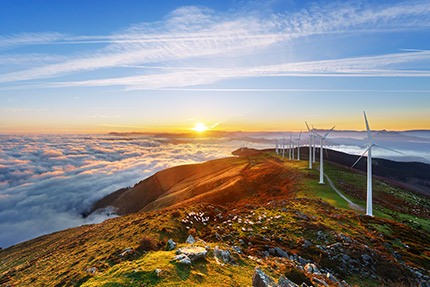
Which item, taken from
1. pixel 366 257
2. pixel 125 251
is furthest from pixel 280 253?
pixel 125 251

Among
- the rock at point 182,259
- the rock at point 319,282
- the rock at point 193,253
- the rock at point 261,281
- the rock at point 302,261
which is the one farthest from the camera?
the rock at point 302,261

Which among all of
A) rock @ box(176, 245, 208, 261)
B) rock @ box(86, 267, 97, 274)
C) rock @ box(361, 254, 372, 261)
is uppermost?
rock @ box(176, 245, 208, 261)

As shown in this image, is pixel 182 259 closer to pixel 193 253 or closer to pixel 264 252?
pixel 193 253

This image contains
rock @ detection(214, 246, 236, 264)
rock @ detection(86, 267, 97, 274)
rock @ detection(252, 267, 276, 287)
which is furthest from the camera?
rock @ detection(86, 267, 97, 274)

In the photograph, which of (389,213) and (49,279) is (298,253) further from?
(389,213)

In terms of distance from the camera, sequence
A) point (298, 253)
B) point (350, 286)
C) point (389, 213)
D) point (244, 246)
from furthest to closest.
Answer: point (389, 213) < point (244, 246) < point (298, 253) < point (350, 286)

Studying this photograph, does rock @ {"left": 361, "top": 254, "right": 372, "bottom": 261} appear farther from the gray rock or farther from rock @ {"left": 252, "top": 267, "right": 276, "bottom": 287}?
rock @ {"left": 252, "top": 267, "right": 276, "bottom": 287}

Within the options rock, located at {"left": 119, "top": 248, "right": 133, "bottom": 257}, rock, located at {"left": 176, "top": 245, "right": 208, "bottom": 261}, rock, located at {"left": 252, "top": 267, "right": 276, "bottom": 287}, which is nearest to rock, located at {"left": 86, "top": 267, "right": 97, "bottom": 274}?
rock, located at {"left": 119, "top": 248, "right": 133, "bottom": 257}

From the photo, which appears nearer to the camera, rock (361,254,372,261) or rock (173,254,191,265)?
rock (173,254,191,265)

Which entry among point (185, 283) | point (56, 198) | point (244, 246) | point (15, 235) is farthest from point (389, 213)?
point (56, 198)

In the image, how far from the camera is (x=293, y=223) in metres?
22.5

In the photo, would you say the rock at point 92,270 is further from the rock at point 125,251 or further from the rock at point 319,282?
the rock at point 319,282

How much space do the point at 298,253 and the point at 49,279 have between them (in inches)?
939

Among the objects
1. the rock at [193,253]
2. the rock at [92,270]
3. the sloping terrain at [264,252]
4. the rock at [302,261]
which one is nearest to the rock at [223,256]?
the sloping terrain at [264,252]
